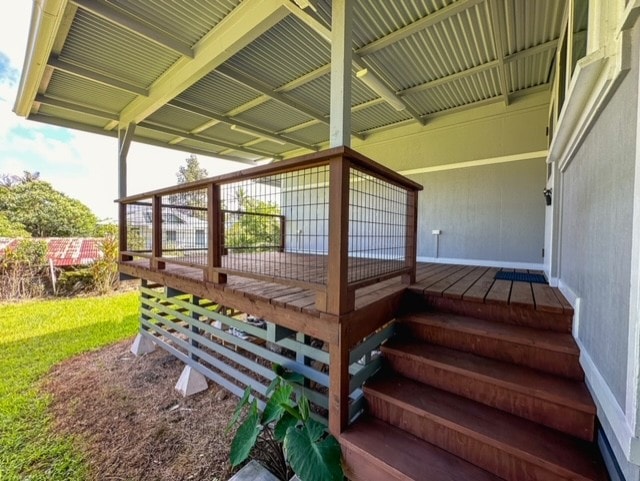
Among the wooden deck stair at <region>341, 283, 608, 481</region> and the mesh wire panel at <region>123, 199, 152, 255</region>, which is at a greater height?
the mesh wire panel at <region>123, 199, 152, 255</region>

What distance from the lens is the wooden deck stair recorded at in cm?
130

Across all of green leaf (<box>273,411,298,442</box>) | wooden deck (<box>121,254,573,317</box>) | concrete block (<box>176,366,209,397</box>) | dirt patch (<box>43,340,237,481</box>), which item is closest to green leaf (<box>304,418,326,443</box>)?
green leaf (<box>273,411,298,442</box>)

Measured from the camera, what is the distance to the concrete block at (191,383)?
2.86m

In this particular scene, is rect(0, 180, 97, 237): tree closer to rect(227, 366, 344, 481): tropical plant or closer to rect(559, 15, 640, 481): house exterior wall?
rect(227, 366, 344, 481): tropical plant

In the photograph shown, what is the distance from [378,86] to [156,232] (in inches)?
135

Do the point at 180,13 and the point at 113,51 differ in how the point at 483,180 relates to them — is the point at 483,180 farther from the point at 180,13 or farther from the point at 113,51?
the point at 113,51

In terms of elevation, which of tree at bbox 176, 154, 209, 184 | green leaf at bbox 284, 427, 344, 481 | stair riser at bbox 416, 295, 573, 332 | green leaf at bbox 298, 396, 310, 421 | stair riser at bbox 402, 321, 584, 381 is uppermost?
tree at bbox 176, 154, 209, 184

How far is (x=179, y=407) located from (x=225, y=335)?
87 cm

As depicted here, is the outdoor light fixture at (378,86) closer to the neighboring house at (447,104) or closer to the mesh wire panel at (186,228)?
the neighboring house at (447,104)

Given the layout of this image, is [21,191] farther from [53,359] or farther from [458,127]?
[458,127]

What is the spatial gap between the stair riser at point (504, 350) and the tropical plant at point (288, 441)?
1.00 meters

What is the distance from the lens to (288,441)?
1.50 m

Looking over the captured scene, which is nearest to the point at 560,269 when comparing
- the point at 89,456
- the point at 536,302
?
the point at 536,302

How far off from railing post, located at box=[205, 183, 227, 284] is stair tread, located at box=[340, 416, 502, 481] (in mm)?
1618
